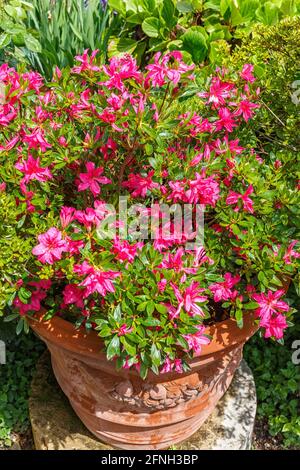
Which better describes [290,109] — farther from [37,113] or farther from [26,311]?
[26,311]

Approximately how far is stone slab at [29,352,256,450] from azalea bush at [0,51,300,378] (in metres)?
0.52

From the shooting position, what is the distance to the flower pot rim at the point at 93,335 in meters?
1.48

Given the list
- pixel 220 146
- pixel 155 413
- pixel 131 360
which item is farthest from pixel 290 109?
pixel 155 413

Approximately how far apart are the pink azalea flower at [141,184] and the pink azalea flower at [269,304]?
390 millimetres

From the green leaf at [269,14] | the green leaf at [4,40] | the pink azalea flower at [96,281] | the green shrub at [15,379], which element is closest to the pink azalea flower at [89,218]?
the pink azalea flower at [96,281]

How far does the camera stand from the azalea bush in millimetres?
1289

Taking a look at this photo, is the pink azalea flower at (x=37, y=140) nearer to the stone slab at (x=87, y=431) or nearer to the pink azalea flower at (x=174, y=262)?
the pink azalea flower at (x=174, y=262)

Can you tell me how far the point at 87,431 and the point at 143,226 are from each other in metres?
0.89

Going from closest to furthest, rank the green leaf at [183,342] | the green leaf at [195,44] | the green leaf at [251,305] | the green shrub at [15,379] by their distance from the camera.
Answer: the green leaf at [183,342] < the green leaf at [251,305] < the green shrub at [15,379] < the green leaf at [195,44]

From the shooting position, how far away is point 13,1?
236 cm

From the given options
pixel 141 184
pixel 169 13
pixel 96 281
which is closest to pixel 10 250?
pixel 96 281

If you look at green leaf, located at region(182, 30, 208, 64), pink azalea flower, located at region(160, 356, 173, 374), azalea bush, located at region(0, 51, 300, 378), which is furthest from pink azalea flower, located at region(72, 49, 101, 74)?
green leaf, located at region(182, 30, 208, 64)

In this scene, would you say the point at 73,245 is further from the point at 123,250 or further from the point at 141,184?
the point at 141,184
